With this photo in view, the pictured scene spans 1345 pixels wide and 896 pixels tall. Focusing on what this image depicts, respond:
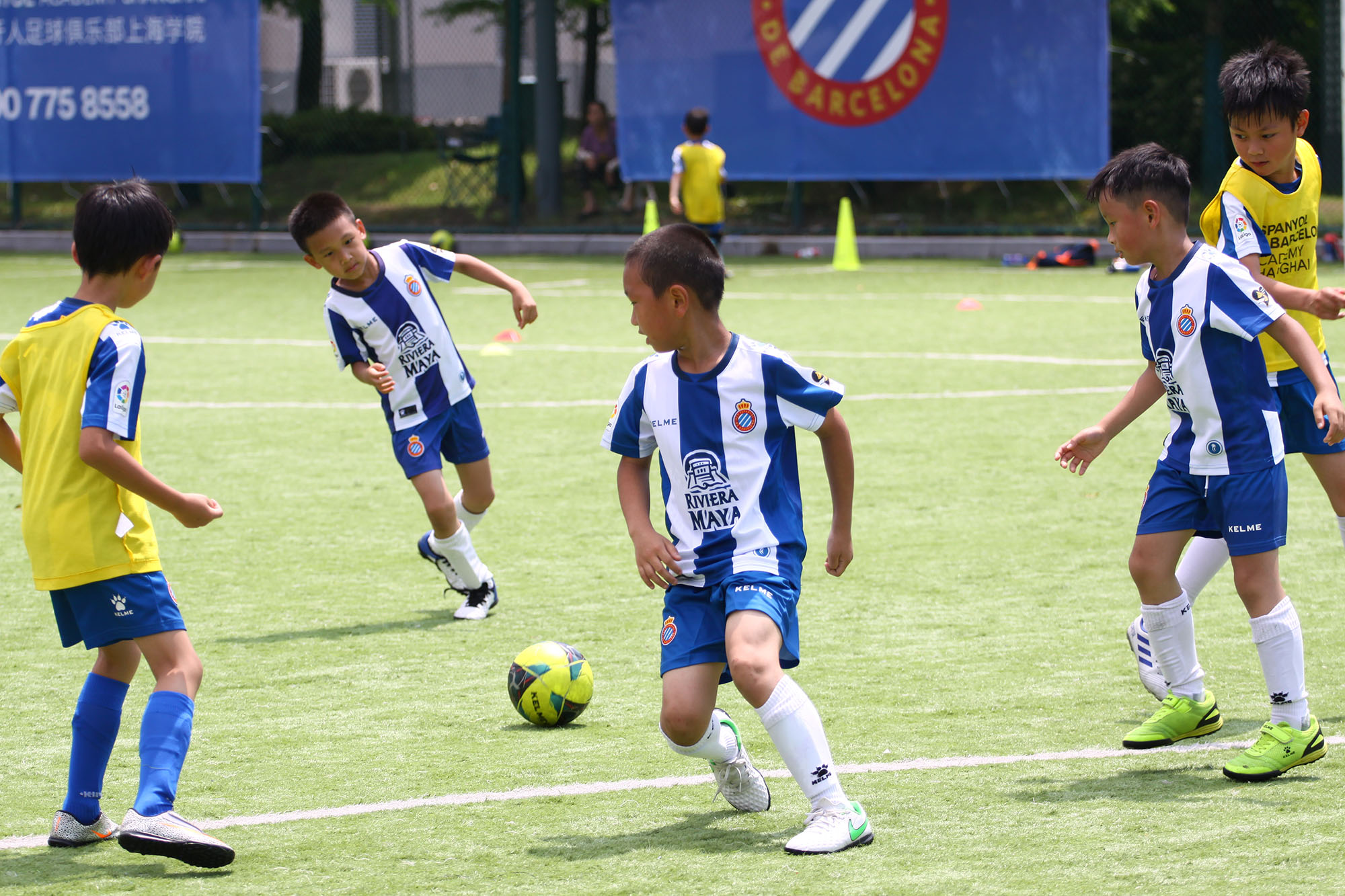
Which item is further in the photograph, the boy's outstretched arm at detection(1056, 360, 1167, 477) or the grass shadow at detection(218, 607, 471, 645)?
the grass shadow at detection(218, 607, 471, 645)

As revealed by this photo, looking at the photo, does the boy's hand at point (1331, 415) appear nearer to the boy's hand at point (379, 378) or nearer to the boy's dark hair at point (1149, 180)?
the boy's dark hair at point (1149, 180)

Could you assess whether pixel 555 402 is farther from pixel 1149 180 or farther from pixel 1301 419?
pixel 1149 180

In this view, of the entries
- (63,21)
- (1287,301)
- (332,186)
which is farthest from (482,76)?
(1287,301)

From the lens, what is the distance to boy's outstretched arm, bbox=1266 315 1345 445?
4207 millimetres

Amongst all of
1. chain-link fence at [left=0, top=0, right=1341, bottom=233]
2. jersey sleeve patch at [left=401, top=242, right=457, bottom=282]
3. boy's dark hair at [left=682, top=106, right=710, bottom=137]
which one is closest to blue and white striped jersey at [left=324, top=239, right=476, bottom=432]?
jersey sleeve patch at [left=401, top=242, right=457, bottom=282]

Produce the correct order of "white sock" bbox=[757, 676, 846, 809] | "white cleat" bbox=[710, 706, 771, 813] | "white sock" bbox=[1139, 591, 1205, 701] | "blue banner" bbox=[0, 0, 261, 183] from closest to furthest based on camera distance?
"white sock" bbox=[757, 676, 846, 809], "white cleat" bbox=[710, 706, 771, 813], "white sock" bbox=[1139, 591, 1205, 701], "blue banner" bbox=[0, 0, 261, 183]

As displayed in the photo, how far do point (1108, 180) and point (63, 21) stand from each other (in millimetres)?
23181

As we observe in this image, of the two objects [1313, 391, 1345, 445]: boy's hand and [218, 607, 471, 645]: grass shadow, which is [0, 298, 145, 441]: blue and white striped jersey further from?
[1313, 391, 1345, 445]: boy's hand

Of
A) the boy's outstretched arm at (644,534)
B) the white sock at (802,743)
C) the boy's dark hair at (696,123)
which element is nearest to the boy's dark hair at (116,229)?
the boy's outstretched arm at (644,534)

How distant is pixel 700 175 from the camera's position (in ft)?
64.0

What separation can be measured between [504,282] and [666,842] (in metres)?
3.24

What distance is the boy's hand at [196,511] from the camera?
3.80 meters

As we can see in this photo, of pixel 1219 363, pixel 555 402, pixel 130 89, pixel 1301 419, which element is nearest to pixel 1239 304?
pixel 1219 363

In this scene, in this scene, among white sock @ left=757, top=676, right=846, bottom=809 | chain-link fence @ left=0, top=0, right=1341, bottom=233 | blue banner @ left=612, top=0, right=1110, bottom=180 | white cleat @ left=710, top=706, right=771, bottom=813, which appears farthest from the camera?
chain-link fence @ left=0, top=0, right=1341, bottom=233
